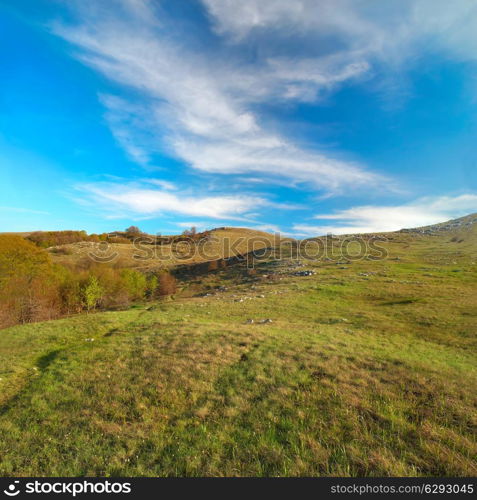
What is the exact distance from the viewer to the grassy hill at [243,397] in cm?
652

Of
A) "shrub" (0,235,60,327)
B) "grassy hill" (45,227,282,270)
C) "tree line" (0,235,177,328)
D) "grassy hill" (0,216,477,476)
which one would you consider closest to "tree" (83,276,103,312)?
"tree line" (0,235,177,328)

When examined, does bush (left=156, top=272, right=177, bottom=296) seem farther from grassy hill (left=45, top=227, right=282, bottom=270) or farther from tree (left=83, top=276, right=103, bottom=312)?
grassy hill (left=45, top=227, right=282, bottom=270)

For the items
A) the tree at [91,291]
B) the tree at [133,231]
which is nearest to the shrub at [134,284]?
the tree at [91,291]

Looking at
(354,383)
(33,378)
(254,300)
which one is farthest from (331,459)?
(254,300)

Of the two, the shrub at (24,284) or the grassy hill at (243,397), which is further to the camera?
the shrub at (24,284)

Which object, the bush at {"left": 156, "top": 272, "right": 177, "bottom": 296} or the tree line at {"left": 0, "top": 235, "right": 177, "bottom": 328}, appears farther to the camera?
the bush at {"left": 156, "top": 272, "right": 177, "bottom": 296}

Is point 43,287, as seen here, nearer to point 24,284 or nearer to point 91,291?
point 24,284

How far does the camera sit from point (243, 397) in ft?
31.9

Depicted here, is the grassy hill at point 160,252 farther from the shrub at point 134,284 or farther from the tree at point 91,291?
the tree at point 91,291

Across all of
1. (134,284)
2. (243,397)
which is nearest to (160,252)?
(134,284)

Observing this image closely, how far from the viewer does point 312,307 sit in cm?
2966

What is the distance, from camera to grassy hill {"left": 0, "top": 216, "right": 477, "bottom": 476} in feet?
21.4

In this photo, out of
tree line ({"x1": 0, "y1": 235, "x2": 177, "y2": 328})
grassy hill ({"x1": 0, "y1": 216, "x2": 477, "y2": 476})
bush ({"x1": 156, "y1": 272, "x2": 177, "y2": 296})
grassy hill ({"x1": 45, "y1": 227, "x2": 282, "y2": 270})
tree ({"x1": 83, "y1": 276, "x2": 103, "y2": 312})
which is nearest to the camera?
grassy hill ({"x1": 0, "y1": 216, "x2": 477, "y2": 476})

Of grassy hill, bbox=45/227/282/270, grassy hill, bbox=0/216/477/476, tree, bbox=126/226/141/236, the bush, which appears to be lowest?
the bush
